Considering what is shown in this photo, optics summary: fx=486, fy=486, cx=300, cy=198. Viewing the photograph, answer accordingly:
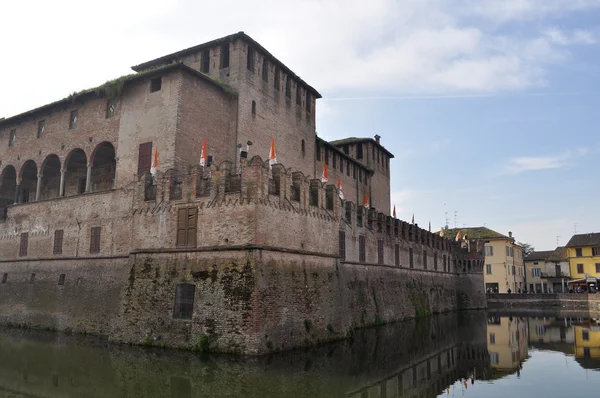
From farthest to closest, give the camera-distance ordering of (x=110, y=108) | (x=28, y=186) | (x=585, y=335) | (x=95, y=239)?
(x=28, y=186) < (x=585, y=335) < (x=110, y=108) < (x=95, y=239)

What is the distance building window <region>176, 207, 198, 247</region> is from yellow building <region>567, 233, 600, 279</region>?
62962mm

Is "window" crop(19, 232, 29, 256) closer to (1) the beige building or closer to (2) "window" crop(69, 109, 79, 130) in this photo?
(2) "window" crop(69, 109, 79, 130)

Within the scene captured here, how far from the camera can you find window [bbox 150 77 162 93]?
2443 cm

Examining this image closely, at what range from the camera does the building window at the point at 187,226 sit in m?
20.0

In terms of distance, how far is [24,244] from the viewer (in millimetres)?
27719

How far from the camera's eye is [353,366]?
659 inches

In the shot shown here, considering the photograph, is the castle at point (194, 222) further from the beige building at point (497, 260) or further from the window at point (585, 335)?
the beige building at point (497, 260)

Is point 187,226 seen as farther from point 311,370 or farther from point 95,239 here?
point 311,370

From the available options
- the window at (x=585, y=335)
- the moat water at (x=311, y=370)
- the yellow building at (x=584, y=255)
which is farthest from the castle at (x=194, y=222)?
the yellow building at (x=584, y=255)

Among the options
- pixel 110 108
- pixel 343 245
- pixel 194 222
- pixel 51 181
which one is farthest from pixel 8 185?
pixel 343 245

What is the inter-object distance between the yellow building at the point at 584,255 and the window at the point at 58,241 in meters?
65.2

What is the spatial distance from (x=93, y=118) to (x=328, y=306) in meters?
16.4

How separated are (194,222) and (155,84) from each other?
867cm

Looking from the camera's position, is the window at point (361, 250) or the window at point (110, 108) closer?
the window at point (110, 108)
